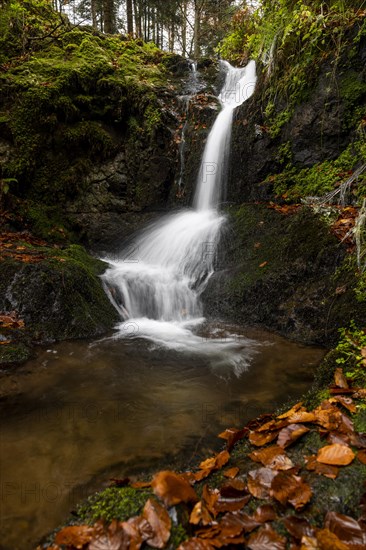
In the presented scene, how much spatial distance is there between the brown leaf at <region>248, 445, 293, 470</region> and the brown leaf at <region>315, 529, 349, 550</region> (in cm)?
41

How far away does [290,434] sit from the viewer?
6.45 ft

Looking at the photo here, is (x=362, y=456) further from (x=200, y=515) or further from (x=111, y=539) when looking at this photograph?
(x=111, y=539)

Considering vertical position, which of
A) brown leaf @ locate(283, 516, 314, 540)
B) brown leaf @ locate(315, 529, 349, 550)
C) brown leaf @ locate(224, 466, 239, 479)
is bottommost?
brown leaf @ locate(224, 466, 239, 479)

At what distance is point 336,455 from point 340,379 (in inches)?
34.1

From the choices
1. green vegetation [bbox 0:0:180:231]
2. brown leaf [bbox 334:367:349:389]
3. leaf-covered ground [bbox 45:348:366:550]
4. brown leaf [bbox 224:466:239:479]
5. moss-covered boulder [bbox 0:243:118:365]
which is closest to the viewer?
leaf-covered ground [bbox 45:348:366:550]

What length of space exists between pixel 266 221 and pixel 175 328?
2.84 metres

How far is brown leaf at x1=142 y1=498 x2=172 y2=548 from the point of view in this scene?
4.46ft

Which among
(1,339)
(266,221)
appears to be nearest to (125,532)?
(1,339)

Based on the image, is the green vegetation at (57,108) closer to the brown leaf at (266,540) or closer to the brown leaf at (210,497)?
the brown leaf at (210,497)

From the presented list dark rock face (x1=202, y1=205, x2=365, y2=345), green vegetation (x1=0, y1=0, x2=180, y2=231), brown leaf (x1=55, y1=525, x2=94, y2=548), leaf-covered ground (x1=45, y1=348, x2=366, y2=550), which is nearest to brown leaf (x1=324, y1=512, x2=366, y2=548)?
leaf-covered ground (x1=45, y1=348, x2=366, y2=550)

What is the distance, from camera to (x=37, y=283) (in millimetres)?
4992

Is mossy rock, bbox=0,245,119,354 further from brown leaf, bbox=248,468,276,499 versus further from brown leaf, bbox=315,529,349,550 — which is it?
brown leaf, bbox=315,529,349,550

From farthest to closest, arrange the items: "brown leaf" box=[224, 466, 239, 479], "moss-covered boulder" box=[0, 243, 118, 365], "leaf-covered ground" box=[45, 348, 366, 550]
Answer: "moss-covered boulder" box=[0, 243, 118, 365]
"brown leaf" box=[224, 466, 239, 479]
"leaf-covered ground" box=[45, 348, 366, 550]

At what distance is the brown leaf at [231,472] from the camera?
1.76 meters
